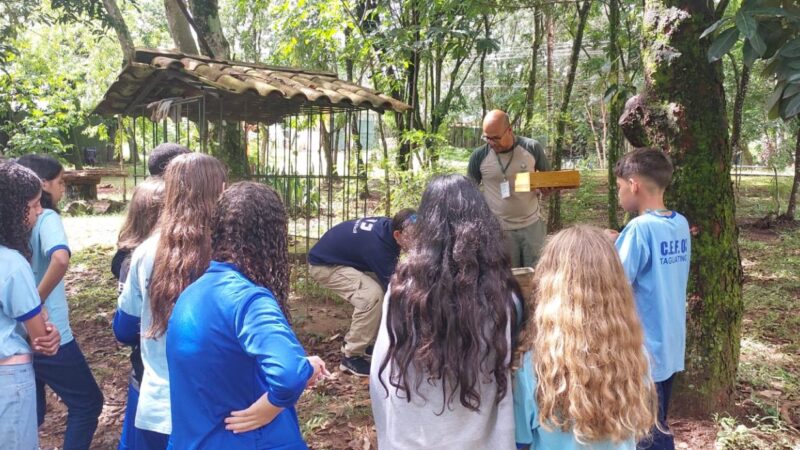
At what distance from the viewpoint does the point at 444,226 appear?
6.19 ft

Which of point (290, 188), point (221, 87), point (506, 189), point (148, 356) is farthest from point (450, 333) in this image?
point (290, 188)

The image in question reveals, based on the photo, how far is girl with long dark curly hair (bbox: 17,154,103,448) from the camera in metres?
2.83

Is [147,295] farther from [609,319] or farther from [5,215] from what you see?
[609,319]

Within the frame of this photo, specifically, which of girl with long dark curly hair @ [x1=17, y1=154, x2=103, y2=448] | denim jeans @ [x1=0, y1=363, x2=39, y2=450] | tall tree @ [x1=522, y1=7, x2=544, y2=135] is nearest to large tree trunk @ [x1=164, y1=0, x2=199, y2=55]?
tall tree @ [x1=522, y1=7, x2=544, y2=135]

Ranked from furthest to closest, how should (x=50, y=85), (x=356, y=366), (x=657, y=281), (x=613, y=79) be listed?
1. (x=50, y=85)
2. (x=613, y=79)
3. (x=356, y=366)
4. (x=657, y=281)

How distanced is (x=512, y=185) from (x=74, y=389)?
11.4 ft

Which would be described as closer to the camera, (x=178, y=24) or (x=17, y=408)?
(x=17, y=408)

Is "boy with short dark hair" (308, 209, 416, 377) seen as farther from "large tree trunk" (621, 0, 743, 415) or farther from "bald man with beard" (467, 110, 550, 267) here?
"large tree trunk" (621, 0, 743, 415)

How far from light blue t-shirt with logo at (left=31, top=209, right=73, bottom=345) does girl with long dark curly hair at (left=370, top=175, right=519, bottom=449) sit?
1853mm

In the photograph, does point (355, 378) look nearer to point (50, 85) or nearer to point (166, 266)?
point (166, 266)

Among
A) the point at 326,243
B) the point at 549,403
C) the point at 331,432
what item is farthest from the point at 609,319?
the point at 326,243

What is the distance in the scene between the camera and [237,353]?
5.62ft

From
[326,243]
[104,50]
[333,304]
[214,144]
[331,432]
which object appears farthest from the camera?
[104,50]

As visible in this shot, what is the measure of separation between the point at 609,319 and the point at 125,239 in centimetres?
211
